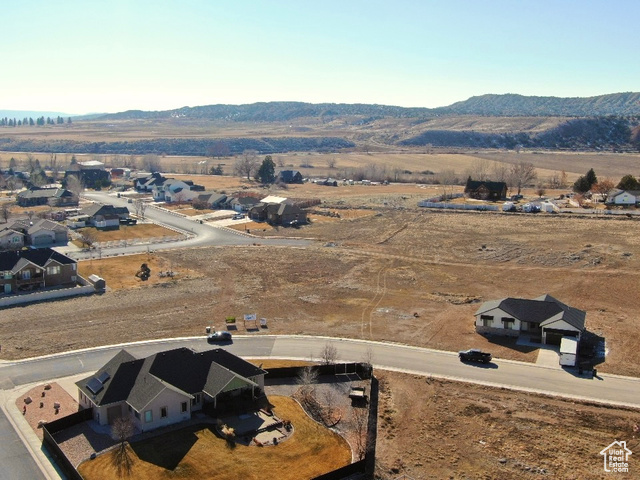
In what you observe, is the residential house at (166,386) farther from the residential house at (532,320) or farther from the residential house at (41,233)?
the residential house at (41,233)

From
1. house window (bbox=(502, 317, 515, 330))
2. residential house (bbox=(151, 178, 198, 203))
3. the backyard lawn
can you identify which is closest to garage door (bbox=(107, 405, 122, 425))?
the backyard lawn

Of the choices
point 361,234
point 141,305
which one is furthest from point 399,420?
point 361,234

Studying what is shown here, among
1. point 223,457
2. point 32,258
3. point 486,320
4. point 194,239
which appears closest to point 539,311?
point 486,320

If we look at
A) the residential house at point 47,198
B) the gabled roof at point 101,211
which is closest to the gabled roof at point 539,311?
the gabled roof at point 101,211

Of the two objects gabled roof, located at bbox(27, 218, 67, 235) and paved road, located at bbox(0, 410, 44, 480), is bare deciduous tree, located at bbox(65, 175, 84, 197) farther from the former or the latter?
paved road, located at bbox(0, 410, 44, 480)

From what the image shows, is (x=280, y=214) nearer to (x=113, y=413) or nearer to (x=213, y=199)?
(x=213, y=199)

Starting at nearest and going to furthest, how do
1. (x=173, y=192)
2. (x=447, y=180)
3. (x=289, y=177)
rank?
(x=173, y=192) → (x=447, y=180) → (x=289, y=177)
